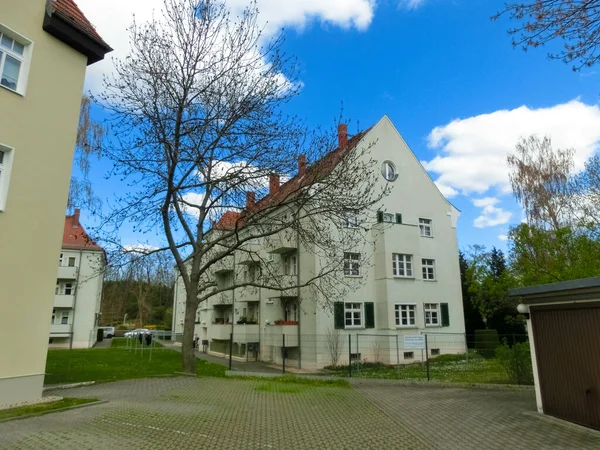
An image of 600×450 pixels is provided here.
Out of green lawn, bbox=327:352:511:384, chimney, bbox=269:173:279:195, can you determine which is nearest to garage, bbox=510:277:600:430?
green lawn, bbox=327:352:511:384

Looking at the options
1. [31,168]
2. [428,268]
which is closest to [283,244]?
[428,268]

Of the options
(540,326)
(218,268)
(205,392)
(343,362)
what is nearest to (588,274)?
(540,326)

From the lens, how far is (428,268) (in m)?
27.8

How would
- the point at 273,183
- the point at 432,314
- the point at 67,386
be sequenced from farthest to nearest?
the point at 432,314, the point at 273,183, the point at 67,386

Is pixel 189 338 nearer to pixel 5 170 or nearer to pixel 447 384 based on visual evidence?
pixel 5 170

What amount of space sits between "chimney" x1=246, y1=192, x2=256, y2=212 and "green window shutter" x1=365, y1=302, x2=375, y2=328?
11807 millimetres

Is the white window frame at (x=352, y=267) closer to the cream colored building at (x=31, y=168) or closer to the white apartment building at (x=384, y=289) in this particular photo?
the white apartment building at (x=384, y=289)

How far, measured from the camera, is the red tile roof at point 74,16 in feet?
37.6

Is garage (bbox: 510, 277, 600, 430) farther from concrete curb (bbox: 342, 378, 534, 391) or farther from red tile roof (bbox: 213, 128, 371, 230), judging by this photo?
red tile roof (bbox: 213, 128, 371, 230)

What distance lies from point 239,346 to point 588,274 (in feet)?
72.5

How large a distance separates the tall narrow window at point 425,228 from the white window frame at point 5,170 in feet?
77.9

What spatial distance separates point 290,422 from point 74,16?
12.5 m

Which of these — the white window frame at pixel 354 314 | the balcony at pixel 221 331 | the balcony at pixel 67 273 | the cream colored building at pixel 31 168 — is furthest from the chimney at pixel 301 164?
the balcony at pixel 67 273

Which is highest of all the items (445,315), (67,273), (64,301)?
(67,273)
